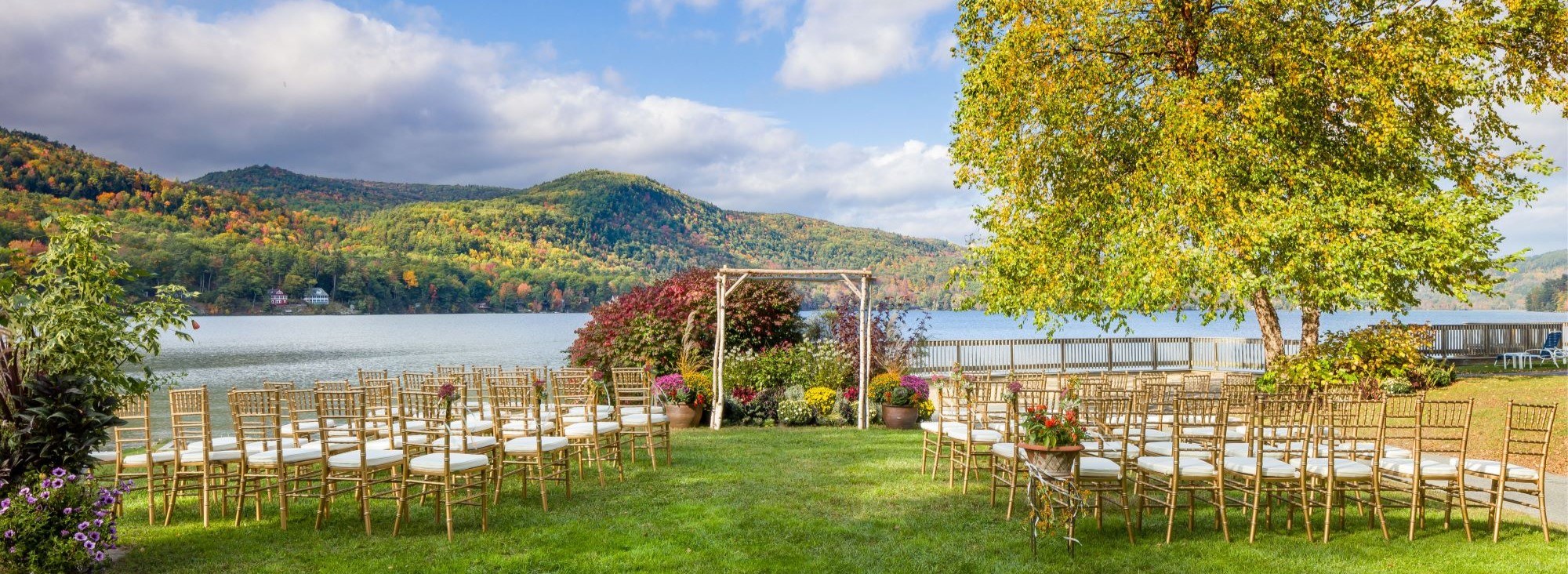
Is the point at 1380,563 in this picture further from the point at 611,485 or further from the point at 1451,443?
the point at 1451,443

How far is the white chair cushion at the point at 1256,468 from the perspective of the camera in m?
6.17

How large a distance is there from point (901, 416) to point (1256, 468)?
815cm

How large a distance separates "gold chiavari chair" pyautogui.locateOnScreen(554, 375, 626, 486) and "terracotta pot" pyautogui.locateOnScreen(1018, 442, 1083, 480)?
389cm

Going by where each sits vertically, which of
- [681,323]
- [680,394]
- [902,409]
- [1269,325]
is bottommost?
[902,409]

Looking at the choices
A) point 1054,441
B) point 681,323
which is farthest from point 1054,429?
point 681,323

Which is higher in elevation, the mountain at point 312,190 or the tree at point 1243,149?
the mountain at point 312,190

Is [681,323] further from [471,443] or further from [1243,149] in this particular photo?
[1243,149]

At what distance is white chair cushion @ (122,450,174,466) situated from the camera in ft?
22.6

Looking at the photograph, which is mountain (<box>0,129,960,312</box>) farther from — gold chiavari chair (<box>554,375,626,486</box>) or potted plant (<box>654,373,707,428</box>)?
gold chiavari chair (<box>554,375,626,486</box>)

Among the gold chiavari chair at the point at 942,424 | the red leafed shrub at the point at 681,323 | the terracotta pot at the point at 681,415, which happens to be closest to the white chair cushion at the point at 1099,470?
the gold chiavari chair at the point at 942,424

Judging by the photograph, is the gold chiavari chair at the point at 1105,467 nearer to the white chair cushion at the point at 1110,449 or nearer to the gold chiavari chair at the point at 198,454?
the white chair cushion at the point at 1110,449

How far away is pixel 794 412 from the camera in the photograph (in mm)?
14414

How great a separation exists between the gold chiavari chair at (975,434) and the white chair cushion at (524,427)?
151 inches

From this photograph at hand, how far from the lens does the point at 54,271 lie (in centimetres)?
556
